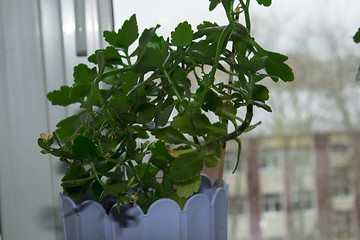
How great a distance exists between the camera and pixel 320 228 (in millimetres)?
1003

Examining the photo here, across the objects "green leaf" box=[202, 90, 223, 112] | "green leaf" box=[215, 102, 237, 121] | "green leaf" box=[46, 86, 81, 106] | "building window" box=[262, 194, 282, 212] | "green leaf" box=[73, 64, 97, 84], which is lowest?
"building window" box=[262, 194, 282, 212]

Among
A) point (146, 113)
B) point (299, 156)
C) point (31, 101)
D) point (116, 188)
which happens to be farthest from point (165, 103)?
point (299, 156)

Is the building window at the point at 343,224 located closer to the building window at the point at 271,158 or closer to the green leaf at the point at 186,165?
the building window at the point at 271,158

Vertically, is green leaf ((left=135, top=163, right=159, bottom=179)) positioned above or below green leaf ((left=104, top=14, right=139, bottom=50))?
below

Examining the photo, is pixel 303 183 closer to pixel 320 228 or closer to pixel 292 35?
pixel 320 228

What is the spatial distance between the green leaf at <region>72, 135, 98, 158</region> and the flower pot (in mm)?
88

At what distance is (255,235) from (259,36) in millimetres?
428

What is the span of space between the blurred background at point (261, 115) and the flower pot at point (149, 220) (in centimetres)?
25

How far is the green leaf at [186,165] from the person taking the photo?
565 millimetres

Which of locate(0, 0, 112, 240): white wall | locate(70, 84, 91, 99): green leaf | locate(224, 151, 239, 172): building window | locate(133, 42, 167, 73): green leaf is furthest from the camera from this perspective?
locate(224, 151, 239, 172): building window

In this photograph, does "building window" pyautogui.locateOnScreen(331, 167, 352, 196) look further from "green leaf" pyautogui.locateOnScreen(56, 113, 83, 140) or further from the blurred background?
"green leaf" pyautogui.locateOnScreen(56, 113, 83, 140)

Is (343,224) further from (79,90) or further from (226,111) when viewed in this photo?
(79,90)

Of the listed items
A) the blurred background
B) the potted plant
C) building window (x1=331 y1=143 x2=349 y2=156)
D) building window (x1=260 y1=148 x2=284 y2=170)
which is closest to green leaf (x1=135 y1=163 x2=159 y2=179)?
the potted plant

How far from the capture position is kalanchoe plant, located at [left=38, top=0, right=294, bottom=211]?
0.56m
